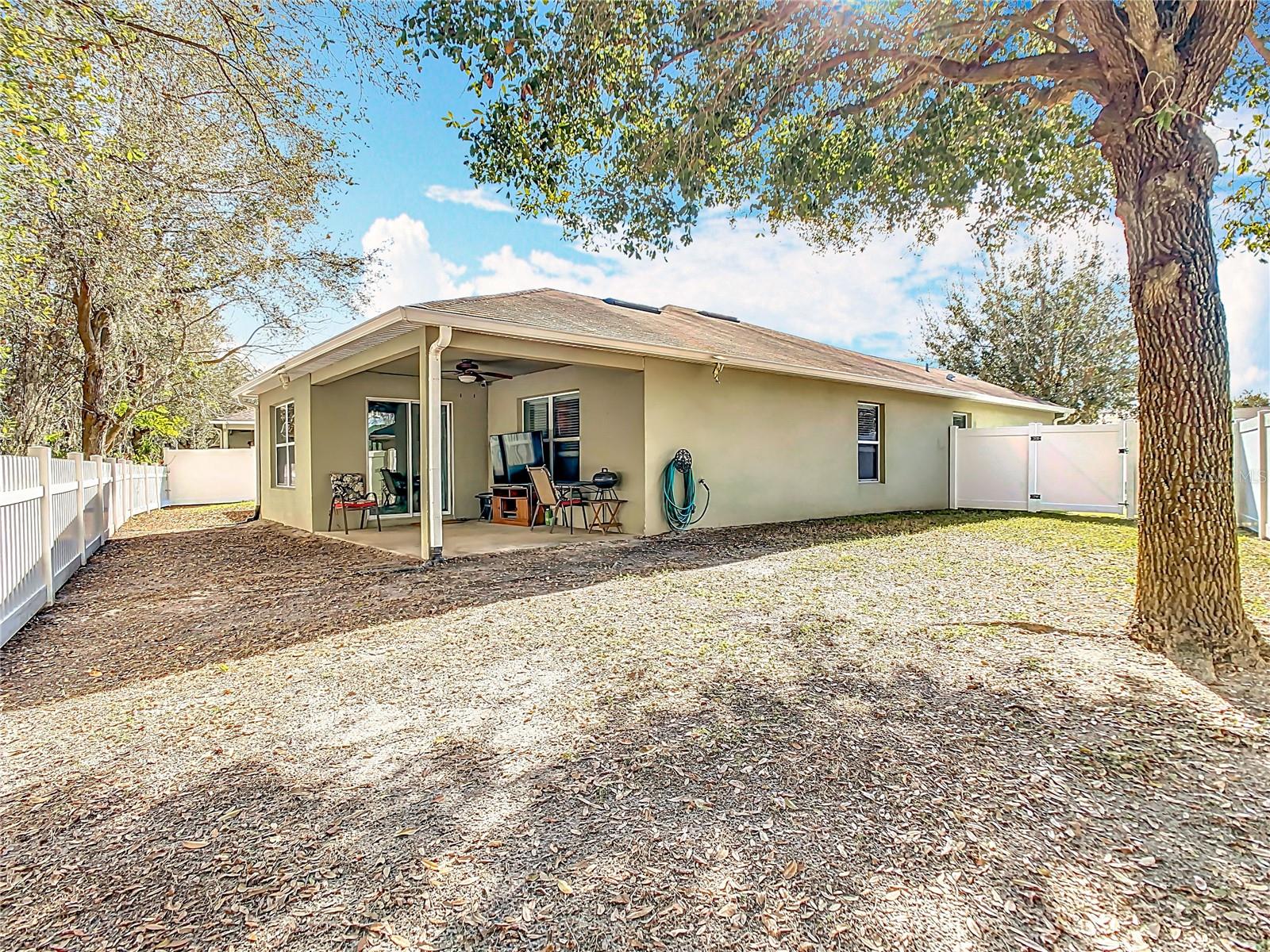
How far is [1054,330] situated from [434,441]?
21196 mm

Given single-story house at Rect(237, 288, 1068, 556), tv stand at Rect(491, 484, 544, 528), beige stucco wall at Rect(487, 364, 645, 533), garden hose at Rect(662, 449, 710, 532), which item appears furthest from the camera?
tv stand at Rect(491, 484, 544, 528)

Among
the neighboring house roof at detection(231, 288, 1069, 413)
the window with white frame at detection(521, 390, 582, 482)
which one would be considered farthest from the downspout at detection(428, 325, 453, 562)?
the window with white frame at detection(521, 390, 582, 482)

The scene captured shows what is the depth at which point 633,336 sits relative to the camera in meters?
8.34

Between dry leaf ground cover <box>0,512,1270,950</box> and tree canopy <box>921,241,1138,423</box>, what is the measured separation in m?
19.2

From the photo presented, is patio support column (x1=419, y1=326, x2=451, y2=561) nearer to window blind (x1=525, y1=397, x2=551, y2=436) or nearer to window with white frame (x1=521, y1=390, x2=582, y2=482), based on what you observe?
window with white frame (x1=521, y1=390, x2=582, y2=482)

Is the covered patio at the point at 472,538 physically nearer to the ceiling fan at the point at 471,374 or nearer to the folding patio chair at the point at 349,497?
the folding patio chair at the point at 349,497

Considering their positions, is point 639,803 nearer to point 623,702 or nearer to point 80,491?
point 623,702

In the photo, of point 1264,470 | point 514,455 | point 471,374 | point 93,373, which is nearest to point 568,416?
point 514,455

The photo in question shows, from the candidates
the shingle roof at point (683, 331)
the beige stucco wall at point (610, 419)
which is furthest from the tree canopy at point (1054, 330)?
the beige stucco wall at point (610, 419)

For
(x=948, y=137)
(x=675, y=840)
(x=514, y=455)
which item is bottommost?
(x=675, y=840)

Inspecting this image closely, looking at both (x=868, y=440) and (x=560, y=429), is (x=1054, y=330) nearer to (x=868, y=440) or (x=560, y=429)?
(x=868, y=440)

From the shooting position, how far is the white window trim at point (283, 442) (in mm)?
10961

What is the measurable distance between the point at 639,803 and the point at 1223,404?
3.94 metres

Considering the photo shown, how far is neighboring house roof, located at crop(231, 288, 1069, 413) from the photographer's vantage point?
6945 mm
